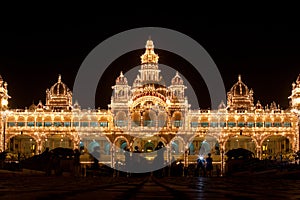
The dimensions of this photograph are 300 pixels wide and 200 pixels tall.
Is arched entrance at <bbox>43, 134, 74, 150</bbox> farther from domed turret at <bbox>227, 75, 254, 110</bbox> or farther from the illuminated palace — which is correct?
domed turret at <bbox>227, 75, 254, 110</bbox>

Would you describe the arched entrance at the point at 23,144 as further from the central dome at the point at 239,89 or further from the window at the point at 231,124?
the central dome at the point at 239,89

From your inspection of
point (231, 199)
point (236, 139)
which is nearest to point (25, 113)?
point (236, 139)

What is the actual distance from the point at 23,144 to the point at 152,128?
763 inches

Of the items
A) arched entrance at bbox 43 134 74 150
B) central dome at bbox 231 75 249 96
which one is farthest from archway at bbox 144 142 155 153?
central dome at bbox 231 75 249 96

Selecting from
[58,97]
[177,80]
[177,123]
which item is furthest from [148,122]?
[58,97]

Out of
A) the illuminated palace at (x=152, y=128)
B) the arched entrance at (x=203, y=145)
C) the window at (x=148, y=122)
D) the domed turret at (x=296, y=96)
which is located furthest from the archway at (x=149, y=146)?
the domed turret at (x=296, y=96)

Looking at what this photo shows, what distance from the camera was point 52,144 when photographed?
71.7 m

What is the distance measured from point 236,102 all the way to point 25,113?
121ft

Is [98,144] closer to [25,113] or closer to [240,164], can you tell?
[25,113]

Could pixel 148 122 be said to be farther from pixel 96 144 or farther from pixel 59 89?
pixel 59 89

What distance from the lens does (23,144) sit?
70938 millimetres

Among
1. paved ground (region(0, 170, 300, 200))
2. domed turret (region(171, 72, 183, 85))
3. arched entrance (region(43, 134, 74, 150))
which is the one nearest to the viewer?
paved ground (region(0, 170, 300, 200))

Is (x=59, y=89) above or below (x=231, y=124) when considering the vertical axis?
above

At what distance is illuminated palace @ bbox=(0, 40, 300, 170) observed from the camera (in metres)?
66.4
